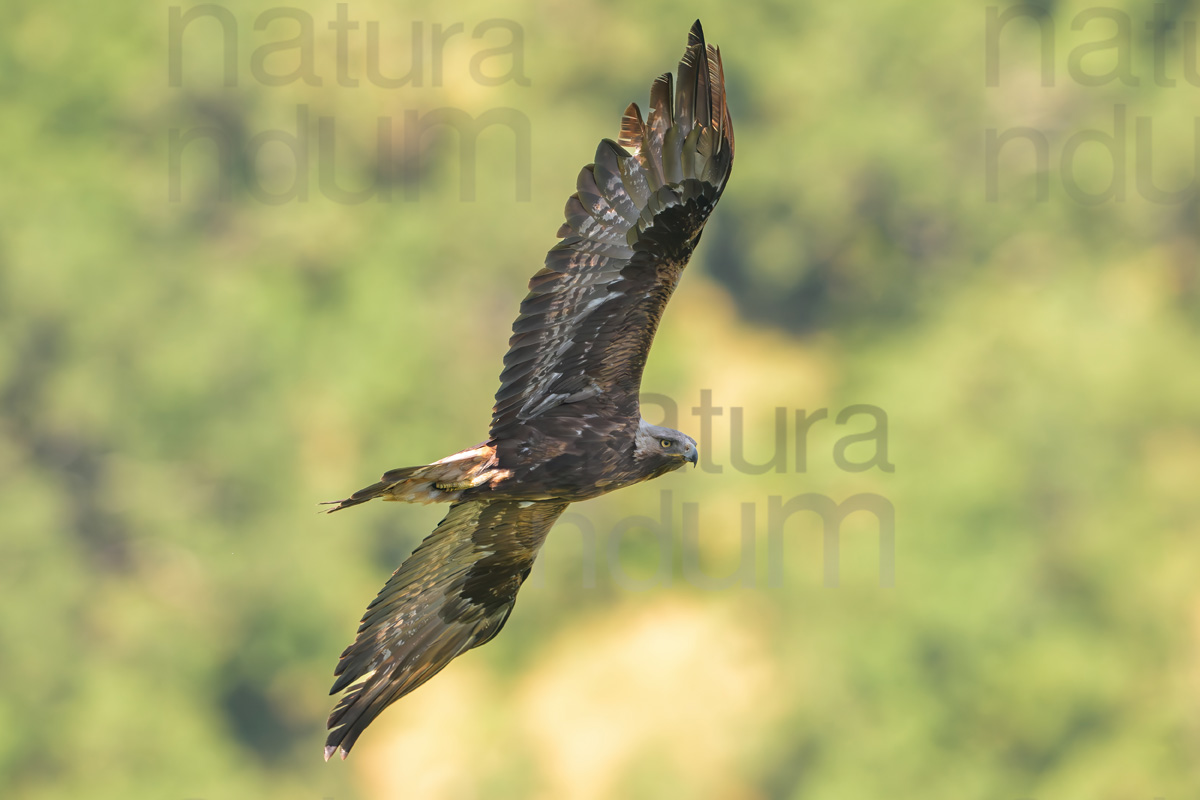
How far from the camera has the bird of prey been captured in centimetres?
995

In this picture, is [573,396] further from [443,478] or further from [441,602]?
[441,602]

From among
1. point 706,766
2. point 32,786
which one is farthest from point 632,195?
point 32,786

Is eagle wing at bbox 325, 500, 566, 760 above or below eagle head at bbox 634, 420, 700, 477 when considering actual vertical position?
below

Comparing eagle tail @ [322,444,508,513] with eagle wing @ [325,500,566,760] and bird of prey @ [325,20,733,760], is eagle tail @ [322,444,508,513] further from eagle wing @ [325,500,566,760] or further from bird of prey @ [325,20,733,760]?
eagle wing @ [325,500,566,760]

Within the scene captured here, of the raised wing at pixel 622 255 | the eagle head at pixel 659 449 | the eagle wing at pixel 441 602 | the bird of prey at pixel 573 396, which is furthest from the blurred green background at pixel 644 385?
the raised wing at pixel 622 255

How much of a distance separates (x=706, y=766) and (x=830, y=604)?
244 inches

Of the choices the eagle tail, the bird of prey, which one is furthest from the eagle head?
the eagle tail

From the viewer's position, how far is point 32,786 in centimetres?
3766

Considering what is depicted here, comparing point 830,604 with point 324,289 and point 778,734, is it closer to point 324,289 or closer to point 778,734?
point 778,734

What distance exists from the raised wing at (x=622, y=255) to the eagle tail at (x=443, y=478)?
0.89 feet

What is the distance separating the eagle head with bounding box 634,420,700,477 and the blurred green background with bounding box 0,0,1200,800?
2608 centimetres

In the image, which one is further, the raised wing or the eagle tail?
the eagle tail

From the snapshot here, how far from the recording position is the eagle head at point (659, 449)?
35.2ft

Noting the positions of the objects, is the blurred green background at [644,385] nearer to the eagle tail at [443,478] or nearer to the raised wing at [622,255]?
the eagle tail at [443,478]
